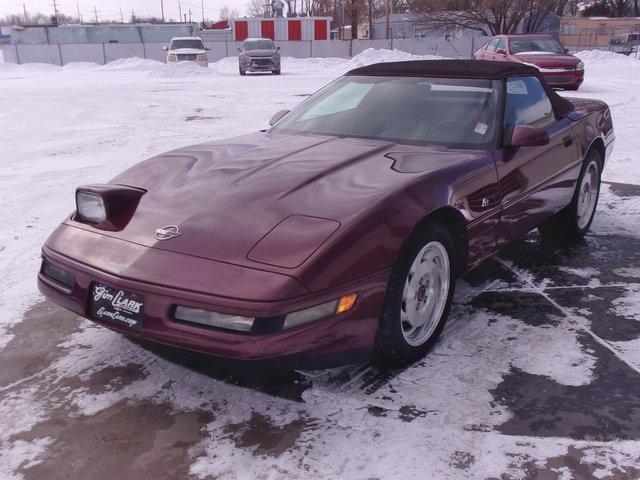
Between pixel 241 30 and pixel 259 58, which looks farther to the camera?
pixel 241 30

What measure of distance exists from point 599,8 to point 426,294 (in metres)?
70.2

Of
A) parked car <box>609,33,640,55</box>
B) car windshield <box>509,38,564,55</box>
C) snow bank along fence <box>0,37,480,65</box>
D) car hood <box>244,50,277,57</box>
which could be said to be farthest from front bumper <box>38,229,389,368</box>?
parked car <box>609,33,640,55</box>

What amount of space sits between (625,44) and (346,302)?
41.9m

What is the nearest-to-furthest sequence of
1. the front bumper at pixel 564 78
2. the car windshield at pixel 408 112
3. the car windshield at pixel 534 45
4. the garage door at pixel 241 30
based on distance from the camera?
the car windshield at pixel 408 112 < the front bumper at pixel 564 78 < the car windshield at pixel 534 45 < the garage door at pixel 241 30

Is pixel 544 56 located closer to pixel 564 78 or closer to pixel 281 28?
pixel 564 78

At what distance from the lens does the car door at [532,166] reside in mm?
3379

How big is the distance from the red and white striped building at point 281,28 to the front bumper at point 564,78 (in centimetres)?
3725

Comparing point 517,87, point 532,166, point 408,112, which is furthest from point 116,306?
point 517,87

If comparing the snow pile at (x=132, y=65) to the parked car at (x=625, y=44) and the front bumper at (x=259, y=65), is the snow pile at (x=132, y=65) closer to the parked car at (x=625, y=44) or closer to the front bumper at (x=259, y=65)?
the front bumper at (x=259, y=65)

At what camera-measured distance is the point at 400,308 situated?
255 cm

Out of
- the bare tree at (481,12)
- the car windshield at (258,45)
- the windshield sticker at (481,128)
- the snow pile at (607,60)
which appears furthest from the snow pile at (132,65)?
the windshield sticker at (481,128)

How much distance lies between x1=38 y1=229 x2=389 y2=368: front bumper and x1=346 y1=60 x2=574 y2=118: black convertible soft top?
1863mm

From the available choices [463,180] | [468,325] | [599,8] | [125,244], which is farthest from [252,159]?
[599,8]

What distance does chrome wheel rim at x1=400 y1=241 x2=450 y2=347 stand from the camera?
8.84ft
